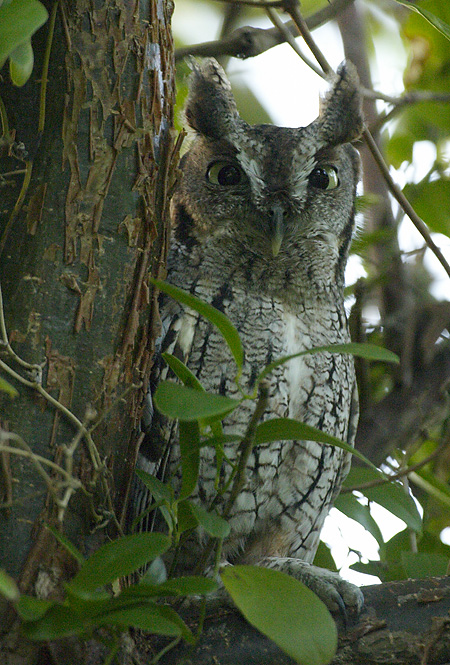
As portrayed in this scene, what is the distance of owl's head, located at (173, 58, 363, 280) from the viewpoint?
172cm

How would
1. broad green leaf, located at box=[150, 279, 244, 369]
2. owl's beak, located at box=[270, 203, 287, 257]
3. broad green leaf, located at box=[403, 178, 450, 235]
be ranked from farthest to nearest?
broad green leaf, located at box=[403, 178, 450, 235]
owl's beak, located at box=[270, 203, 287, 257]
broad green leaf, located at box=[150, 279, 244, 369]

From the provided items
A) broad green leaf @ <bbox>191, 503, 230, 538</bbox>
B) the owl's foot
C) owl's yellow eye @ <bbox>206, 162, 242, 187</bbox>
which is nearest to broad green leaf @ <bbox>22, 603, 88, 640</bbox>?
broad green leaf @ <bbox>191, 503, 230, 538</bbox>

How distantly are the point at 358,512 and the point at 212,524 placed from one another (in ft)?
2.99

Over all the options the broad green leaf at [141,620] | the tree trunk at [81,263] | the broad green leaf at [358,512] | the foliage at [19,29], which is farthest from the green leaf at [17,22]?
the broad green leaf at [358,512]

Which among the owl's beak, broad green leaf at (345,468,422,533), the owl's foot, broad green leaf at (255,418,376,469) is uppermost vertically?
the owl's beak

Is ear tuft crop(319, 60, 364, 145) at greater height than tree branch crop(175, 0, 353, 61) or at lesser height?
lesser

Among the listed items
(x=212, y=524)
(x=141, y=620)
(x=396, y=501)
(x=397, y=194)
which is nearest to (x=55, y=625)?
(x=141, y=620)

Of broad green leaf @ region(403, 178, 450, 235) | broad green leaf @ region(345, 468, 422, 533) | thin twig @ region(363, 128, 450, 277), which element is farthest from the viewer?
broad green leaf @ region(403, 178, 450, 235)

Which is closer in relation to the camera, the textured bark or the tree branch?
the textured bark

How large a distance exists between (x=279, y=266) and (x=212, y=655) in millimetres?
931

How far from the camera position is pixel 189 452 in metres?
1.02

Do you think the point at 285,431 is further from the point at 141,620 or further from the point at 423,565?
the point at 423,565

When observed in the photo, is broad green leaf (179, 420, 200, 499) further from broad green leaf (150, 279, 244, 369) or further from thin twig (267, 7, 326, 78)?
thin twig (267, 7, 326, 78)

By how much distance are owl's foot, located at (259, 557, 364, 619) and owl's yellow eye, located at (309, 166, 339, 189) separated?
897 mm
